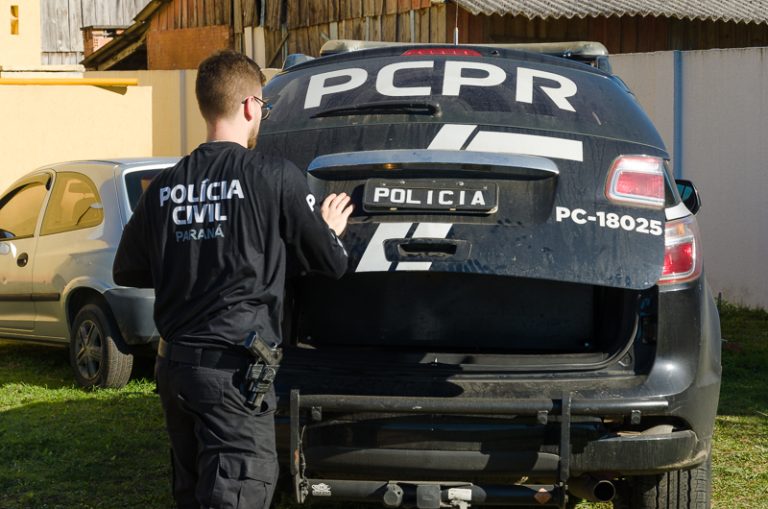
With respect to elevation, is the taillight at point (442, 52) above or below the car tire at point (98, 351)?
above

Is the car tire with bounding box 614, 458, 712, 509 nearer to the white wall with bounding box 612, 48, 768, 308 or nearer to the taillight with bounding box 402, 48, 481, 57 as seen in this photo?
the taillight with bounding box 402, 48, 481, 57

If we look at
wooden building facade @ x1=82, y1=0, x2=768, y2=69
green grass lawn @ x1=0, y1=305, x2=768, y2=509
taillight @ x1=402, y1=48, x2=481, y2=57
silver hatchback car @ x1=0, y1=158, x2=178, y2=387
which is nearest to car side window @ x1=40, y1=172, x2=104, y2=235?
silver hatchback car @ x1=0, y1=158, x2=178, y2=387

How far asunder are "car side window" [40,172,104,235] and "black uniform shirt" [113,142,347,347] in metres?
4.36

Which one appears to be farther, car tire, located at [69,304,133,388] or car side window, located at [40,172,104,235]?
car side window, located at [40,172,104,235]

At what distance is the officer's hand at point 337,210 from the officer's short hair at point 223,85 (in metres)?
0.44

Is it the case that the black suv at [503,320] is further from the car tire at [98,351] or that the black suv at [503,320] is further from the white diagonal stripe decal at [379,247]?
the car tire at [98,351]

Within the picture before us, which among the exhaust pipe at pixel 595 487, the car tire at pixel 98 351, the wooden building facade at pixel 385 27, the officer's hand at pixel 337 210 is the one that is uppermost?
the wooden building facade at pixel 385 27

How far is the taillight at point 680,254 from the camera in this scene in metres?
3.81

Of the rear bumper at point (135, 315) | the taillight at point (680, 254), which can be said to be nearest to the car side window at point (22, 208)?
the rear bumper at point (135, 315)

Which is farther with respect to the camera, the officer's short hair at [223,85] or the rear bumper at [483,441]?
the rear bumper at [483,441]

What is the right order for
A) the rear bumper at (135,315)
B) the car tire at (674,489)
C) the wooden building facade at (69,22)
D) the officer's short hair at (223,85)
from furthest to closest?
the wooden building facade at (69,22)
the rear bumper at (135,315)
the car tire at (674,489)
the officer's short hair at (223,85)

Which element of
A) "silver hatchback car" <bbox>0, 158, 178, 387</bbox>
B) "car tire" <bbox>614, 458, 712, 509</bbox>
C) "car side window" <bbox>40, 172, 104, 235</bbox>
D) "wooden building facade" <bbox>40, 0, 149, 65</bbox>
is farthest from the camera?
"wooden building facade" <bbox>40, 0, 149, 65</bbox>

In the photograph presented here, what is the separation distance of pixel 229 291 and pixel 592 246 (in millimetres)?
1179

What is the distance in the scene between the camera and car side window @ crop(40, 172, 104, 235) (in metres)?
7.73
